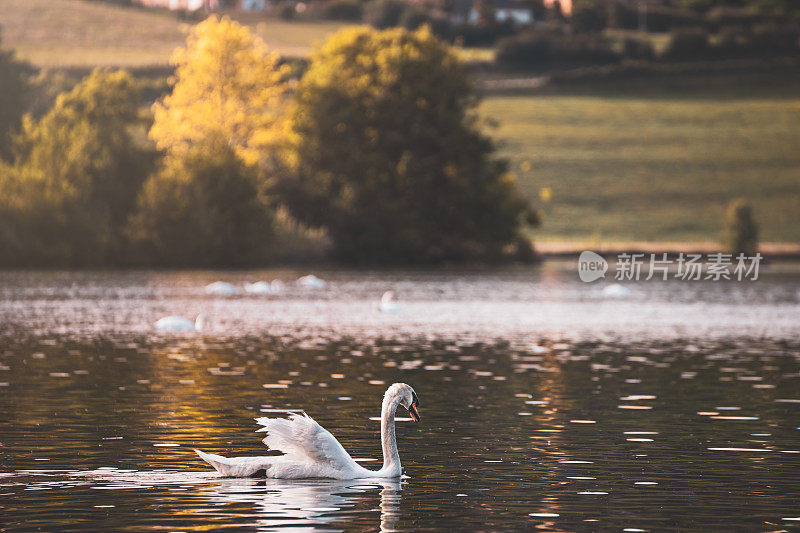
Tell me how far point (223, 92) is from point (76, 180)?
16302mm

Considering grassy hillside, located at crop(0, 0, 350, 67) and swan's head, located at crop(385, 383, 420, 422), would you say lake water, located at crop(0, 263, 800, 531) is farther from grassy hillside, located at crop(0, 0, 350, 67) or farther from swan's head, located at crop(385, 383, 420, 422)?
grassy hillside, located at crop(0, 0, 350, 67)

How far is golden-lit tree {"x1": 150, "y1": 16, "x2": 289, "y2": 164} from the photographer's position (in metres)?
113

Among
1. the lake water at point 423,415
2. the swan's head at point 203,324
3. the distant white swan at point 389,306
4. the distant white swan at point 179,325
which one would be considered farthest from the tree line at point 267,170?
the distant white swan at point 179,325

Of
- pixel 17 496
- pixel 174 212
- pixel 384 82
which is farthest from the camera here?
pixel 384 82

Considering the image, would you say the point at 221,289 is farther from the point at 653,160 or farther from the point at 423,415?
the point at 653,160

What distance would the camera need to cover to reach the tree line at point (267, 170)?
98.8 m

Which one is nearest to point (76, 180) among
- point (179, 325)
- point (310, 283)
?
point (310, 283)

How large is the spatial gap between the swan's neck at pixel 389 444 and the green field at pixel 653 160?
397 feet

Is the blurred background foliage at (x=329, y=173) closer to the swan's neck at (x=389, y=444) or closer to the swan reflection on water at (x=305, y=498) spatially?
the swan's neck at (x=389, y=444)

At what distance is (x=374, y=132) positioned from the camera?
109750 mm

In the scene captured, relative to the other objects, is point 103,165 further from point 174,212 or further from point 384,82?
point 384,82

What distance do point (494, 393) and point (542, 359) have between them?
9033 millimetres

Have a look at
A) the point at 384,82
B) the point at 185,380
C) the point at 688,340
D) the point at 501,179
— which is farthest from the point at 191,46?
the point at 185,380

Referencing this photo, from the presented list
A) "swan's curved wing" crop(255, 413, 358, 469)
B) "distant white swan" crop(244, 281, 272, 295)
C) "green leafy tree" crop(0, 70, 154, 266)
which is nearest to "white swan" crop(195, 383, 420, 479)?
"swan's curved wing" crop(255, 413, 358, 469)
